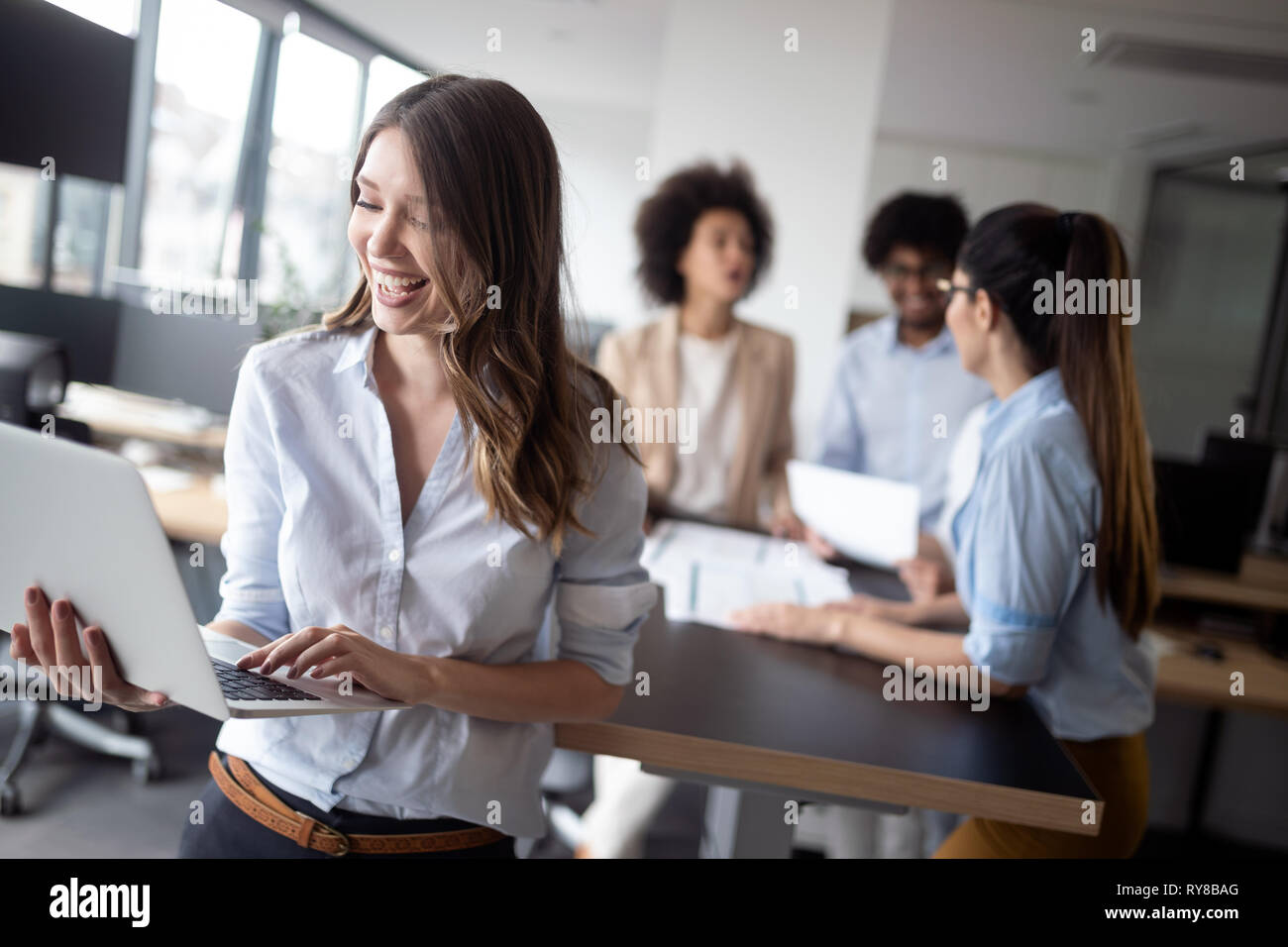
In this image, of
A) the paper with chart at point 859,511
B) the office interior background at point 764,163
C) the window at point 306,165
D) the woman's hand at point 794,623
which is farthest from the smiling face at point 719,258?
the woman's hand at point 794,623

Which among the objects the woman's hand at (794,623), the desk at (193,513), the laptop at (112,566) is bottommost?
the desk at (193,513)

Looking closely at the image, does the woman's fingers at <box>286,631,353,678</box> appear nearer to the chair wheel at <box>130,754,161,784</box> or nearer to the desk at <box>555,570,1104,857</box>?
the desk at <box>555,570,1104,857</box>

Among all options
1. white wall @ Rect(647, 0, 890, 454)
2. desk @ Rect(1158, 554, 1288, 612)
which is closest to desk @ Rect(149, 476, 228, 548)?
white wall @ Rect(647, 0, 890, 454)

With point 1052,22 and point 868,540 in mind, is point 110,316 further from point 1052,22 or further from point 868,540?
point 1052,22

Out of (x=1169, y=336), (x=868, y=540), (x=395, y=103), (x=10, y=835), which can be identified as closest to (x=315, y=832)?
(x=395, y=103)

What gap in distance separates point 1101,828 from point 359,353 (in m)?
1.23

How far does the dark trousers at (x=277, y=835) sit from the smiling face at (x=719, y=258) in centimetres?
189

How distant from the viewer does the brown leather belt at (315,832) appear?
1.02m

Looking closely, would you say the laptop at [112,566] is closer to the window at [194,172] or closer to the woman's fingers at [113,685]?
the woman's fingers at [113,685]

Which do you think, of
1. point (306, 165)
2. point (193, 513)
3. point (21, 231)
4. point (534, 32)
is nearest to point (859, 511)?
point (193, 513)

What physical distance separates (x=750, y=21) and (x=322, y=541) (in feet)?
11.8

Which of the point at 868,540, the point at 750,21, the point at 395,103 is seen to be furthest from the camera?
the point at 750,21

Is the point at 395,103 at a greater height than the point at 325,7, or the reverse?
the point at 325,7

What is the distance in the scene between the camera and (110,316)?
3021 mm
